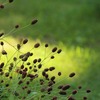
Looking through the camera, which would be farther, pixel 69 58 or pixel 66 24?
pixel 66 24

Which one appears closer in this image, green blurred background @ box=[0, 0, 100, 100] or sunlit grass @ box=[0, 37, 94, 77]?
sunlit grass @ box=[0, 37, 94, 77]

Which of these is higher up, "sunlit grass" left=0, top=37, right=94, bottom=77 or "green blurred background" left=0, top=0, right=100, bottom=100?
"sunlit grass" left=0, top=37, right=94, bottom=77

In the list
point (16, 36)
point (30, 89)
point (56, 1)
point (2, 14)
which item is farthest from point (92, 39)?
point (30, 89)

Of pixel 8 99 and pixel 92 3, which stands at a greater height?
pixel 8 99

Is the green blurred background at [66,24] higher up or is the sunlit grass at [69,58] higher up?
the sunlit grass at [69,58]

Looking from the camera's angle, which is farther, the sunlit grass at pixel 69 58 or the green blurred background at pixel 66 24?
the green blurred background at pixel 66 24

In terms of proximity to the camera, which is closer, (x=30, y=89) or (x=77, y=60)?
(x=30, y=89)

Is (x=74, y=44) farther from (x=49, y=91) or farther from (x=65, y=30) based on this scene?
(x=49, y=91)

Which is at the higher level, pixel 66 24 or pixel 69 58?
pixel 69 58
